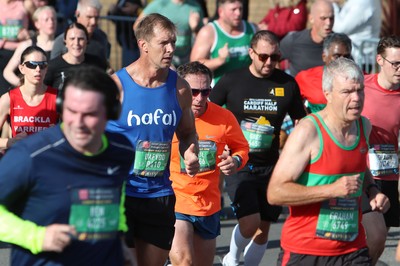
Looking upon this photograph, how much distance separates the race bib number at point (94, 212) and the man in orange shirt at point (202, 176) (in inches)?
112

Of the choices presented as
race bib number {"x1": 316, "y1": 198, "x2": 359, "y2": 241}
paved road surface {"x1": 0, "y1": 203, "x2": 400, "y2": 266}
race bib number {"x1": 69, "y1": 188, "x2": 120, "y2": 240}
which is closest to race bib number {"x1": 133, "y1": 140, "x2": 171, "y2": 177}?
race bib number {"x1": 316, "y1": 198, "x2": 359, "y2": 241}

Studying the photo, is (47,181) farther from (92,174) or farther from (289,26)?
(289,26)

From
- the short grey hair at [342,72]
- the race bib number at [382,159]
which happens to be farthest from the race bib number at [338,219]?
the race bib number at [382,159]

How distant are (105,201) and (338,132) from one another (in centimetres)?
168

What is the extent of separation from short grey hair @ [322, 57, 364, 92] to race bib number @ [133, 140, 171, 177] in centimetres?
120

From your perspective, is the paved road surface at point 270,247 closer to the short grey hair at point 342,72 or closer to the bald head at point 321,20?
the bald head at point 321,20

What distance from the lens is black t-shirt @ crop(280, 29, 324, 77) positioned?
11.6 m

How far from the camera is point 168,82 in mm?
6680

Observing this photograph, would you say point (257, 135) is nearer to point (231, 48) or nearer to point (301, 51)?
point (231, 48)

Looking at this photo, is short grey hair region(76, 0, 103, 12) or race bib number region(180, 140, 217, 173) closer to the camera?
race bib number region(180, 140, 217, 173)

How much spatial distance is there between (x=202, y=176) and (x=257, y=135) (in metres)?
1.36

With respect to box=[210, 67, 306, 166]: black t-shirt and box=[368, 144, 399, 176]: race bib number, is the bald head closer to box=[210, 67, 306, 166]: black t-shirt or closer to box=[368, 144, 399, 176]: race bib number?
box=[210, 67, 306, 166]: black t-shirt

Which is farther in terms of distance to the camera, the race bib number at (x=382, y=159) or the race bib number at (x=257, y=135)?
the race bib number at (x=257, y=135)

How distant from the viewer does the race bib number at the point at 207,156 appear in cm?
784
